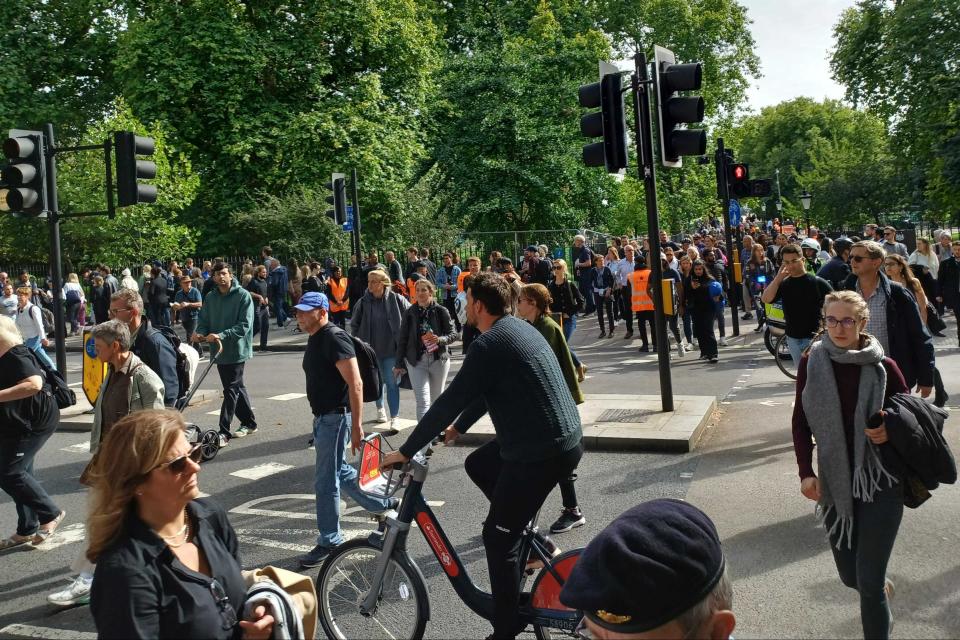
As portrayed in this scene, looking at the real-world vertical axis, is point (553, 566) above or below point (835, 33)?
below

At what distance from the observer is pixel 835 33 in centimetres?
3678

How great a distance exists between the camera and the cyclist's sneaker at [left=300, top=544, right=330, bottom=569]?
19.0 feet

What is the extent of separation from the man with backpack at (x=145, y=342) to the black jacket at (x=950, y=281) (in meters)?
12.3

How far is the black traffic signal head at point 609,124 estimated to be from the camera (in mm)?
9312

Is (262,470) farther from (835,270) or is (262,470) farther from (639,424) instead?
(835,270)

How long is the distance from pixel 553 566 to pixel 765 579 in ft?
5.65

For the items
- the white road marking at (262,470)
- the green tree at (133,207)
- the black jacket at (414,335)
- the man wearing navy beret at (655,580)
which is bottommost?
the white road marking at (262,470)

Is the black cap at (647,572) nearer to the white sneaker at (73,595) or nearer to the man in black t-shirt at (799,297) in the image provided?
the white sneaker at (73,595)

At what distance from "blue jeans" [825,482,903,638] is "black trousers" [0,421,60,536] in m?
5.30

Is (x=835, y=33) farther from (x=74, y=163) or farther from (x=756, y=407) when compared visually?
(x=756, y=407)

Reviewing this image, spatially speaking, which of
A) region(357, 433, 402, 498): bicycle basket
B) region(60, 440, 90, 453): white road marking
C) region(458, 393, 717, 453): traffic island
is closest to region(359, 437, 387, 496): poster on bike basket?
region(357, 433, 402, 498): bicycle basket

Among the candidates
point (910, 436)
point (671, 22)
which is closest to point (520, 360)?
point (910, 436)

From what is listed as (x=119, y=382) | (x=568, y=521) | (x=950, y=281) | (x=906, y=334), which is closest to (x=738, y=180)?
(x=950, y=281)

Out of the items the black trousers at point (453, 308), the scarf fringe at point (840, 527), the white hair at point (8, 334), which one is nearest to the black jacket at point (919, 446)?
the scarf fringe at point (840, 527)
